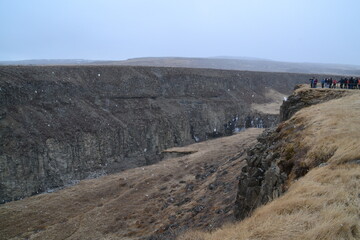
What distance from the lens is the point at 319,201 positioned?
637 cm

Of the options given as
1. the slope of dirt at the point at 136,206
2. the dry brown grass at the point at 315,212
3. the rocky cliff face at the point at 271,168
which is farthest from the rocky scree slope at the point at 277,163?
the slope of dirt at the point at 136,206

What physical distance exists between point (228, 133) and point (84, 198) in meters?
30.6

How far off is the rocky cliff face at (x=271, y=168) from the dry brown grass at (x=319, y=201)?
180mm

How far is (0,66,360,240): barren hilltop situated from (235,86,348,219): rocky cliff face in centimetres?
5

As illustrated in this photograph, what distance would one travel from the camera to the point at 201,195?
1823cm

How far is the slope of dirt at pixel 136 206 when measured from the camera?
15742mm

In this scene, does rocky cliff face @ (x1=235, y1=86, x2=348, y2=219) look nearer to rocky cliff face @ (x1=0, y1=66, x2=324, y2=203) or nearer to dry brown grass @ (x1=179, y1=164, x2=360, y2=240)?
dry brown grass @ (x1=179, y1=164, x2=360, y2=240)

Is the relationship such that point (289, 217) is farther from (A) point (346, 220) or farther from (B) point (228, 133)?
(B) point (228, 133)

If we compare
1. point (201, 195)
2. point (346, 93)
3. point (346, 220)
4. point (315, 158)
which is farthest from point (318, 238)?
point (346, 93)

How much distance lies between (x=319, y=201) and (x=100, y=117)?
108 ft

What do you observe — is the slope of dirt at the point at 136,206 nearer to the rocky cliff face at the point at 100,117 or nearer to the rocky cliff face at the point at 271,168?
the rocky cliff face at the point at 271,168

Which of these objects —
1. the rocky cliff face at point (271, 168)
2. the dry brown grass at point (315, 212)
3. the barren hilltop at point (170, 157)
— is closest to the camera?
the dry brown grass at point (315, 212)

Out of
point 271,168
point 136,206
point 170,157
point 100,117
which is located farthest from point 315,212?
point 100,117

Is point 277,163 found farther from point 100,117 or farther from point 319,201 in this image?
point 100,117
